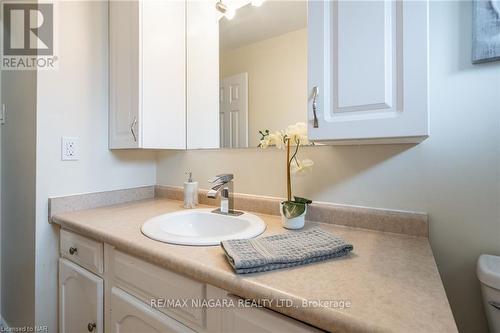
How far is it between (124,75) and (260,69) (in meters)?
0.69

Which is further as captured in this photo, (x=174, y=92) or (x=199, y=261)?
(x=174, y=92)

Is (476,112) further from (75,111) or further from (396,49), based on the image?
(75,111)

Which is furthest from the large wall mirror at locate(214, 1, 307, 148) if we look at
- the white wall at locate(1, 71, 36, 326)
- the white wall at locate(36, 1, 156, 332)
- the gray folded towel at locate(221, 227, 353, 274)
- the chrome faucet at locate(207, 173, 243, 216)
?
the white wall at locate(1, 71, 36, 326)

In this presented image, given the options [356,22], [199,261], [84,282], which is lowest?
[84,282]

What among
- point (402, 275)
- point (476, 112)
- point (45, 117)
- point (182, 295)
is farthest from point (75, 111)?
point (476, 112)

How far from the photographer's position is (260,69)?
3.99 ft

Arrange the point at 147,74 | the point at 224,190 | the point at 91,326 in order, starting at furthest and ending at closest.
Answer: the point at 147,74 → the point at 224,190 → the point at 91,326

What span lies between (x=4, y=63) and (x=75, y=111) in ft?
2.12

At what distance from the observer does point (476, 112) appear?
743 millimetres

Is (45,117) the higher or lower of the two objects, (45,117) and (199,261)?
the higher

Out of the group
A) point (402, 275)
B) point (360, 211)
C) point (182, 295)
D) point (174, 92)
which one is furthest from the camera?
point (174, 92)

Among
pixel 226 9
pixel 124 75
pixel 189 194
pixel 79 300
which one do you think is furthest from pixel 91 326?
pixel 226 9

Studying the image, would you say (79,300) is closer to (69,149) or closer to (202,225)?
(202,225)

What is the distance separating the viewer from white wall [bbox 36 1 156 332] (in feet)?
3.87
